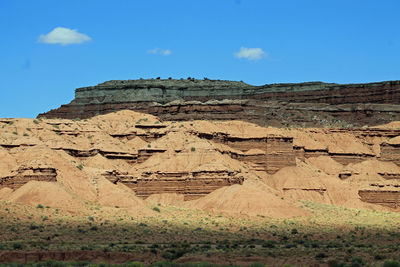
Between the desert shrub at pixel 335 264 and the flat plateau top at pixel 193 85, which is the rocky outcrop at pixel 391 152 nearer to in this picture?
the flat plateau top at pixel 193 85

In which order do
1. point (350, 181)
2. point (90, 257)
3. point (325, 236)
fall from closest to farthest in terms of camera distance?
point (90, 257) < point (325, 236) < point (350, 181)

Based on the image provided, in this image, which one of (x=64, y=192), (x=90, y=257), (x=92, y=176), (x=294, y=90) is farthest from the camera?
(x=294, y=90)

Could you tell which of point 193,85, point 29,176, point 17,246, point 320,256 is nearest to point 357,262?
point 320,256

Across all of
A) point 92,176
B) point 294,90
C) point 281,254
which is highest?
point 294,90

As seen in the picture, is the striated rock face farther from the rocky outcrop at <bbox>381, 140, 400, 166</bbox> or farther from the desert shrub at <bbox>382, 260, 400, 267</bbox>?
the desert shrub at <bbox>382, 260, 400, 267</bbox>

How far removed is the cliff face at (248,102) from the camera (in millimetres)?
116312

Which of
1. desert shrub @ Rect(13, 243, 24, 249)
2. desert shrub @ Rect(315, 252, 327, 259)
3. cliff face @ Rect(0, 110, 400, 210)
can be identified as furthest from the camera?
cliff face @ Rect(0, 110, 400, 210)

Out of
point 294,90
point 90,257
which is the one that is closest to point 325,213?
point 90,257

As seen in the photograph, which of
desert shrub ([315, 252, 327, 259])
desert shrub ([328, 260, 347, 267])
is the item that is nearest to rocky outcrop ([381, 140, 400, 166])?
desert shrub ([315, 252, 327, 259])

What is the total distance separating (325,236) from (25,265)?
82.6 ft

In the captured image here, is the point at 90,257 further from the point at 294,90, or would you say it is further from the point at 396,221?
the point at 294,90

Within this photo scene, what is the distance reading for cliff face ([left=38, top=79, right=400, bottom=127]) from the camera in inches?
4579

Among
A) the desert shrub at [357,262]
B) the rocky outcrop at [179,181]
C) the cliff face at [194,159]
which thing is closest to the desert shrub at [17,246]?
the cliff face at [194,159]

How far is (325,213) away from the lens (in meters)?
78.7
